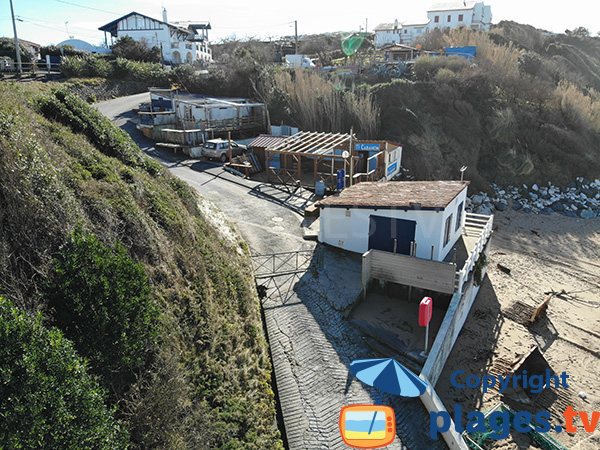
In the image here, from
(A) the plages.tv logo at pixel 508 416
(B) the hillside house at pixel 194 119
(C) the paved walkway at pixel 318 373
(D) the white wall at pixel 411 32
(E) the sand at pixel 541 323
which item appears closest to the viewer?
(C) the paved walkway at pixel 318 373

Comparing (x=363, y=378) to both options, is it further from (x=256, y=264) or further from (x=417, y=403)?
(x=256, y=264)

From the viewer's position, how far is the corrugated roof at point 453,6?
210 feet

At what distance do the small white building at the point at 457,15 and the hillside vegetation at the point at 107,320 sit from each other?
224 ft

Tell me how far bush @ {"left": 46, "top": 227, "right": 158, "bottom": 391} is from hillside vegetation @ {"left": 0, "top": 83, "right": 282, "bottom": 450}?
2cm

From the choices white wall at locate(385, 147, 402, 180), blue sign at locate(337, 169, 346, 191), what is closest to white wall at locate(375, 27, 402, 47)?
white wall at locate(385, 147, 402, 180)

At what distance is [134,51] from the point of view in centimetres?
4847

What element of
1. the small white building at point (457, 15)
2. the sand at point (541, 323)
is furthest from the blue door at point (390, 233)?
the small white building at point (457, 15)

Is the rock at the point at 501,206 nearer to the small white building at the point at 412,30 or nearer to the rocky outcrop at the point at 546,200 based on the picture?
the rocky outcrop at the point at 546,200

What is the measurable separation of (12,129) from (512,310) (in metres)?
17.3

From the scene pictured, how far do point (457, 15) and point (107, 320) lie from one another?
240 feet

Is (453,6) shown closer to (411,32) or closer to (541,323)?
(411,32)

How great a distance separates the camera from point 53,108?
506 inches

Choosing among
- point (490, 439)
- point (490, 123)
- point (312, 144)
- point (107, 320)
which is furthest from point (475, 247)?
point (490, 123)

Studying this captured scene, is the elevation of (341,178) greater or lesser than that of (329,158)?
lesser
